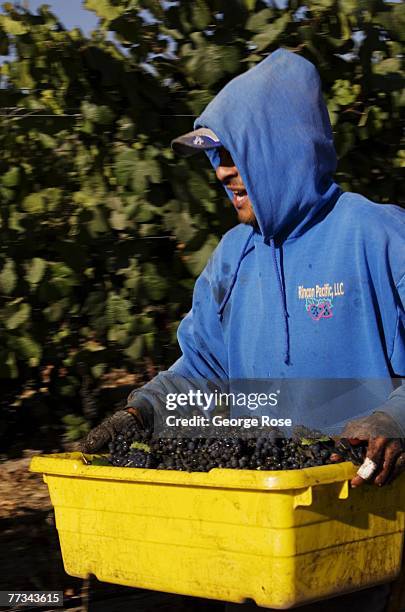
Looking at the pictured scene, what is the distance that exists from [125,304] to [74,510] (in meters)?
2.05

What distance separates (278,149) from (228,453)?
0.81m

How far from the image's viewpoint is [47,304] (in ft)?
15.8

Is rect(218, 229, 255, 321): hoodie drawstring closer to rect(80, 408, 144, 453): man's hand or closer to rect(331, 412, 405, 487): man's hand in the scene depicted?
rect(80, 408, 144, 453): man's hand

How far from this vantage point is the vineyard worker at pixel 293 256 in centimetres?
276

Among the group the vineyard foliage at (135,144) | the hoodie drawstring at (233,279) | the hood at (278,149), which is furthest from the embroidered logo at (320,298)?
the vineyard foliage at (135,144)

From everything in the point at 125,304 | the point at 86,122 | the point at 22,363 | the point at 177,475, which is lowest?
the point at 22,363

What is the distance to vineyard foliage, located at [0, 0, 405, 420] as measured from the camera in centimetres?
454

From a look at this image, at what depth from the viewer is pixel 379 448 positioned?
247cm

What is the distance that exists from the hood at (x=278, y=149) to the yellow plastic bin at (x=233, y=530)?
0.74 metres

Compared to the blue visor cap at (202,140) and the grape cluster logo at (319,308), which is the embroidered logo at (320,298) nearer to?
the grape cluster logo at (319,308)

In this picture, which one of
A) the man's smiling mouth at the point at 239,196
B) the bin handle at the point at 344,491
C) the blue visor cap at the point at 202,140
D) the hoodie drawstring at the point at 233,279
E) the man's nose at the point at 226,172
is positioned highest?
the blue visor cap at the point at 202,140

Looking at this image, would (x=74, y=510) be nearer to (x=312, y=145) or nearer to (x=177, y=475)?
(x=177, y=475)

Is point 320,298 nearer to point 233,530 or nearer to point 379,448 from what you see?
point 379,448

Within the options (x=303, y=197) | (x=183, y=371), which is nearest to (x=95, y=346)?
(x=183, y=371)
